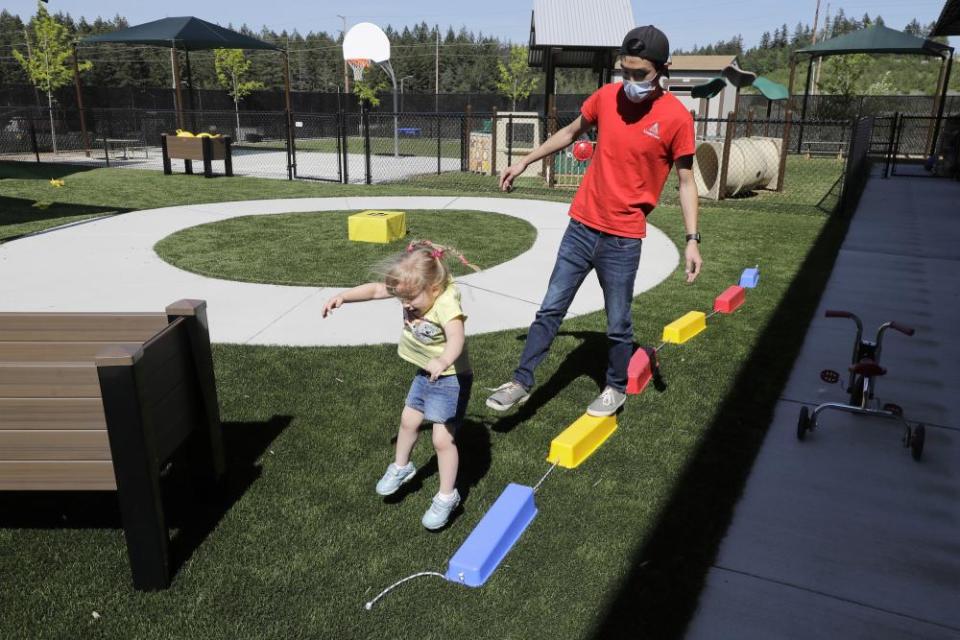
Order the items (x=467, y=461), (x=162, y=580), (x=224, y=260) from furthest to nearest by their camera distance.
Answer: (x=224, y=260)
(x=467, y=461)
(x=162, y=580)

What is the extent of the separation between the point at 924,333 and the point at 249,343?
553 cm

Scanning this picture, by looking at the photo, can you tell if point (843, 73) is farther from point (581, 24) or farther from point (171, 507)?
point (171, 507)

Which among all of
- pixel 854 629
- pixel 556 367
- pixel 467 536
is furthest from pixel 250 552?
pixel 556 367

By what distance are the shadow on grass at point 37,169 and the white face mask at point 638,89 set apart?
16161mm

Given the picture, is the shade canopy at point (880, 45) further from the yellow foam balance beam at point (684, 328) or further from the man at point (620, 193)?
the man at point (620, 193)

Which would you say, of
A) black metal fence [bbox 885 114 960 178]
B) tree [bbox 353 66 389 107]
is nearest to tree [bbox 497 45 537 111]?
tree [bbox 353 66 389 107]

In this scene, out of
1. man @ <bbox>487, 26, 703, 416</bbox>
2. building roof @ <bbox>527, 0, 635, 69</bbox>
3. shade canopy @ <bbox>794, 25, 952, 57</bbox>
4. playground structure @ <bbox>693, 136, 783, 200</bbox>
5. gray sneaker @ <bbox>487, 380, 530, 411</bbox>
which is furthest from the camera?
shade canopy @ <bbox>794, 25, 952, 57</bbox>

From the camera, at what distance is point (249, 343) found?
5270mm

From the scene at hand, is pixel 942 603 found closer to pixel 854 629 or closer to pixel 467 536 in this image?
pixel 854 629

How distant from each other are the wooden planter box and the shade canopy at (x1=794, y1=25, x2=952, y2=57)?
17056mm

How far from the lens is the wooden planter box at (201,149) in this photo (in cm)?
1590

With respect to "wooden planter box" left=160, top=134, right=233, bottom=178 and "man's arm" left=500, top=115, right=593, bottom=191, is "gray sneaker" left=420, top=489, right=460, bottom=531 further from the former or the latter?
"wooden planter box" left=160, top=134, right=233, bottom=178

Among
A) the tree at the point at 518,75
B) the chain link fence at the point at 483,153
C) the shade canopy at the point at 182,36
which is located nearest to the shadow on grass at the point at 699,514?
the chain link fence at the point at 483,153

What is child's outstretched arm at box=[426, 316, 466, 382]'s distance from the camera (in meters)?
2.77
